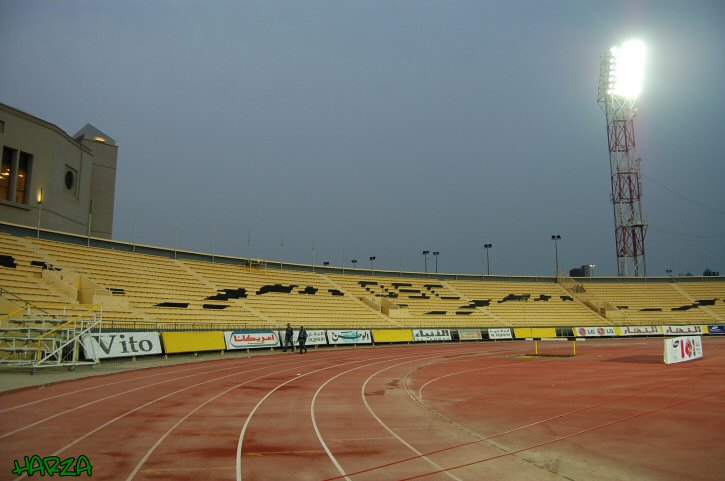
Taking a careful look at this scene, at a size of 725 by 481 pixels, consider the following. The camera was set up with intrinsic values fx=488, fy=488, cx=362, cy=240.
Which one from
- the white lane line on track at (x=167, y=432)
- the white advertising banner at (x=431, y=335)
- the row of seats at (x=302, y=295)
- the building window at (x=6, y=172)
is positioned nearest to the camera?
the white lane line on track at (x=167, y=432)

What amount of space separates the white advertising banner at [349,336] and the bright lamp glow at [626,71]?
45131 mm

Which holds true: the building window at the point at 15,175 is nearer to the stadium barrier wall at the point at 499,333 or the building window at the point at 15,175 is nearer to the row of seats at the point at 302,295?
the row of seats at the point at 302,295

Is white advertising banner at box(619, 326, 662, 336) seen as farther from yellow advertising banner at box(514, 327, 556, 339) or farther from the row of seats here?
yellow advertising banner at box(514, 327, 556, 339)

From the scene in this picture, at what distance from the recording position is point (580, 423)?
10.5 meters

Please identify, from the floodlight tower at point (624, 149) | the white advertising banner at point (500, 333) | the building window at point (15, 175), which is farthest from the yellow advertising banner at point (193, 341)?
the floodlight tower at point (624, 149)

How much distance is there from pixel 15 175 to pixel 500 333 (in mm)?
41517

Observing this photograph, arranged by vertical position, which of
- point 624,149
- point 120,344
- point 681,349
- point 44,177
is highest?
point 624,149

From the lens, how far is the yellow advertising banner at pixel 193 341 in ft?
82.8

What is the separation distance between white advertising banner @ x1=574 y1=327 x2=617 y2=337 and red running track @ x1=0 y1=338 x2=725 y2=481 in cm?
3052

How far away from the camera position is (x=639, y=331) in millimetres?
49438

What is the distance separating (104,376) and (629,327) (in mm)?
48476

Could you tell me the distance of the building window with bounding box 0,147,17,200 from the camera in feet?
113

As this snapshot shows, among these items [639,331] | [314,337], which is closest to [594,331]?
[639,331]

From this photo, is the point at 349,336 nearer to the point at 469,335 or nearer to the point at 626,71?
the point at 469,335
